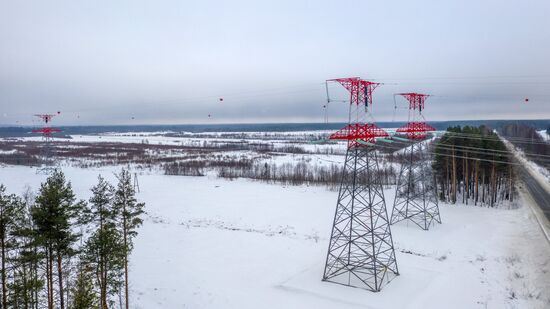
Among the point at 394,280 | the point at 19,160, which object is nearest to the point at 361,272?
the point at 394,280

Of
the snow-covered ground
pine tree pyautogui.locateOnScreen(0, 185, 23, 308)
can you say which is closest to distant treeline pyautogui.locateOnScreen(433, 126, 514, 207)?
the snow-covered ground

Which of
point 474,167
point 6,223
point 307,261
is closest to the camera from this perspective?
point 6,223

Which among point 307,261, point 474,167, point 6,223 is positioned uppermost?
point 6,223

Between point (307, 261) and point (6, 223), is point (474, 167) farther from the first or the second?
point (6, 223)

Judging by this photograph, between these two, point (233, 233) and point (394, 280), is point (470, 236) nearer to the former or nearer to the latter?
point (394, 280)

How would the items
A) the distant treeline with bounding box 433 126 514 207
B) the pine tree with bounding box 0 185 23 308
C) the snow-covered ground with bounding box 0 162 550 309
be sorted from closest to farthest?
the pine tree with bounding box 0 185 23 308
the snow-covered ground with bounding box 0 162 550 309
the distant treeline with bounding box 433 126 514 207

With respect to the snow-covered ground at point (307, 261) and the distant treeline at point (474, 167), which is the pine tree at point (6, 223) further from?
the distant treeline at point (474, 167)

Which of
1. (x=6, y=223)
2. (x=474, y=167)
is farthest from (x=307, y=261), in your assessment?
(x=474, y=167)

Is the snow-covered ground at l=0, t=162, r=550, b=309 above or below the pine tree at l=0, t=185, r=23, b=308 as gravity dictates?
below

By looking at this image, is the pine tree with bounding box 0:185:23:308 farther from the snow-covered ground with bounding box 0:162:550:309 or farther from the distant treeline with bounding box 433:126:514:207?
the distant treeline with bounding box 433:126:514:207
